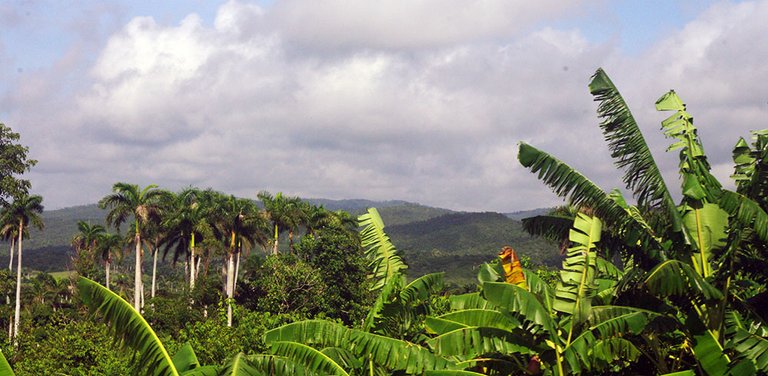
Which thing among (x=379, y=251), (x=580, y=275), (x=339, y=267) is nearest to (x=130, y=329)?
(x=379, y=251)

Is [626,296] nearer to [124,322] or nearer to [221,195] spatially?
[124,322]

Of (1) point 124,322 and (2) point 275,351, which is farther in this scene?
(2) point 275,351

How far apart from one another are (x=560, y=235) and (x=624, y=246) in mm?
1442

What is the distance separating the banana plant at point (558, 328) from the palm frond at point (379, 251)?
194 centimetres

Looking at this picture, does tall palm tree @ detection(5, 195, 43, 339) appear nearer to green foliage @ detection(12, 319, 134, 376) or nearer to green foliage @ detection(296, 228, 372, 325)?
green foliage @ detection(296, 228, 372, 325)

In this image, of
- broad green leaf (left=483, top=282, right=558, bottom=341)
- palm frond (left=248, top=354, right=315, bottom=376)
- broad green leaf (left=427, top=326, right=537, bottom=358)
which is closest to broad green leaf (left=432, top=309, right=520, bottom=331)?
broad green leaf (left=427, top=326, right=537, bottom=358)

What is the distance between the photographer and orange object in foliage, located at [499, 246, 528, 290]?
13656 millimetres

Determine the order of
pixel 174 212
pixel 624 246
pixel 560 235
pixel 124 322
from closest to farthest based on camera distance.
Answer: pixel 124 322, pixel 624 246, pixel 560 235, pixel 174 212

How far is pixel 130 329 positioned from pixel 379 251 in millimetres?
6545

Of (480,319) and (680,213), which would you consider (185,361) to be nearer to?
(480,319)

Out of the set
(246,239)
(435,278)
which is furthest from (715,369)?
(246,239)

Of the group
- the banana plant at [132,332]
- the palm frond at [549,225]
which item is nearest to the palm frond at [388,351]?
the banana plant at [132,332]

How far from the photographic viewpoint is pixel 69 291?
77062mm

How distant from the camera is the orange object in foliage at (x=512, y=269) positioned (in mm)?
13656
